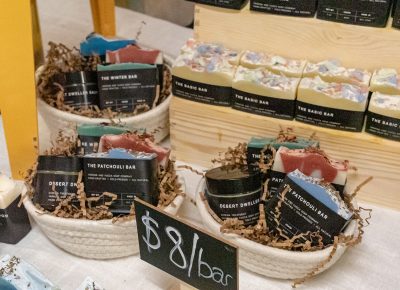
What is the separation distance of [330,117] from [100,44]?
0.60 metres

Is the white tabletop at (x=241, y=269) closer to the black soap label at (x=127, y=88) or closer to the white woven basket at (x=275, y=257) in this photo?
the white woven basket at (x=275, y=257)

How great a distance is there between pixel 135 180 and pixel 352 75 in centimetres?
49

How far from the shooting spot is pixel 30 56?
1131 millimetres

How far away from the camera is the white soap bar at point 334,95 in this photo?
3.61 feet

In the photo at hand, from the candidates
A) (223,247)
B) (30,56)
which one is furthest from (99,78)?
(223,247)

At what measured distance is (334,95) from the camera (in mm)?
1107

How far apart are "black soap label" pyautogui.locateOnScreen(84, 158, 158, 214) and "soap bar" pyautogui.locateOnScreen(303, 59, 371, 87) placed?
39 cm

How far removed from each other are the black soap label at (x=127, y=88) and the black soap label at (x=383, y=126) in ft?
1.57

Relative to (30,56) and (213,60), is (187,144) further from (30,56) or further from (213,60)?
(30,56)

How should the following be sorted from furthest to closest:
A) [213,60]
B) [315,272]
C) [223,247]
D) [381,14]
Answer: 1. [213,60]
2. [381,14]
3. [315,272]
4. [223,247]

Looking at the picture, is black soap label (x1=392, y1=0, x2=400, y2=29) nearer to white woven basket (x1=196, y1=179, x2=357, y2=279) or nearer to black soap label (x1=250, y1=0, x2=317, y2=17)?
black soap label (x1=250, y1=0, x2=317, y2=17)

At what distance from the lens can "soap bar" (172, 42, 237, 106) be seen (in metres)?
1.18

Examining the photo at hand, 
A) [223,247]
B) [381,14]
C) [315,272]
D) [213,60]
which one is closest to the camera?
[223,247]

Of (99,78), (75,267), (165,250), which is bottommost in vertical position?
(75,267)
